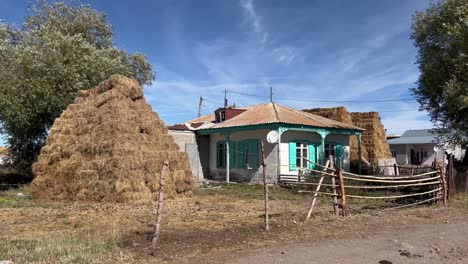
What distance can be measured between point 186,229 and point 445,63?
13.9 m

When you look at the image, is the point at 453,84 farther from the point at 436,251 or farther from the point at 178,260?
the point at 178,260

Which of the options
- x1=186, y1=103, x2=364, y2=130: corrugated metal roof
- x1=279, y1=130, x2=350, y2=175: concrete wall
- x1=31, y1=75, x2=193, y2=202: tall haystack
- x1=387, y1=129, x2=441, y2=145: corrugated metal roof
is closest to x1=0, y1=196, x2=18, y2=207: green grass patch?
x1=31, y1=75, x2=193, y2=202: tall haystack

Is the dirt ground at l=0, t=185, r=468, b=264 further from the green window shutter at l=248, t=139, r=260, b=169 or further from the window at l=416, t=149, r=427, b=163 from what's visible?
the window at l=416, t=149, r=427, b=163

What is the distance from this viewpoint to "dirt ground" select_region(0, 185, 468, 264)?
6555mm

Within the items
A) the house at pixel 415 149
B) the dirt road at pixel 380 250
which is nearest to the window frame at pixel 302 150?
the dirt road at pixel 380 250

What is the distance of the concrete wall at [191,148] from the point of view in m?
25.0

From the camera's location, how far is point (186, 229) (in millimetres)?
9055

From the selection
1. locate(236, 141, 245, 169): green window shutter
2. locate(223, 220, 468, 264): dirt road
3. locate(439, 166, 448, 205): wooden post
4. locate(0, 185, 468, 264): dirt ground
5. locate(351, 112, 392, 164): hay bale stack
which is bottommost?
locate(223, 220, 468, 264): dirt road

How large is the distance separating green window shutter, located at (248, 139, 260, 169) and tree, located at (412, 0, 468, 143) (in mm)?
8026

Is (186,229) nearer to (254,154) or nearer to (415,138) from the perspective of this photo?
(254,154)

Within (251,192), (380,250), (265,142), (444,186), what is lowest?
(380,250)

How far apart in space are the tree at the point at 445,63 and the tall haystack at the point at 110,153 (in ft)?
35.3

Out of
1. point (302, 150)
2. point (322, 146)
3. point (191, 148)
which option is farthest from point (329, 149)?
point (191, 148)

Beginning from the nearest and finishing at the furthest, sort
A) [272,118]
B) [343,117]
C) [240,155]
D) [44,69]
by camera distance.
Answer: [44,69], [272,118], [240,155], [343,117]
